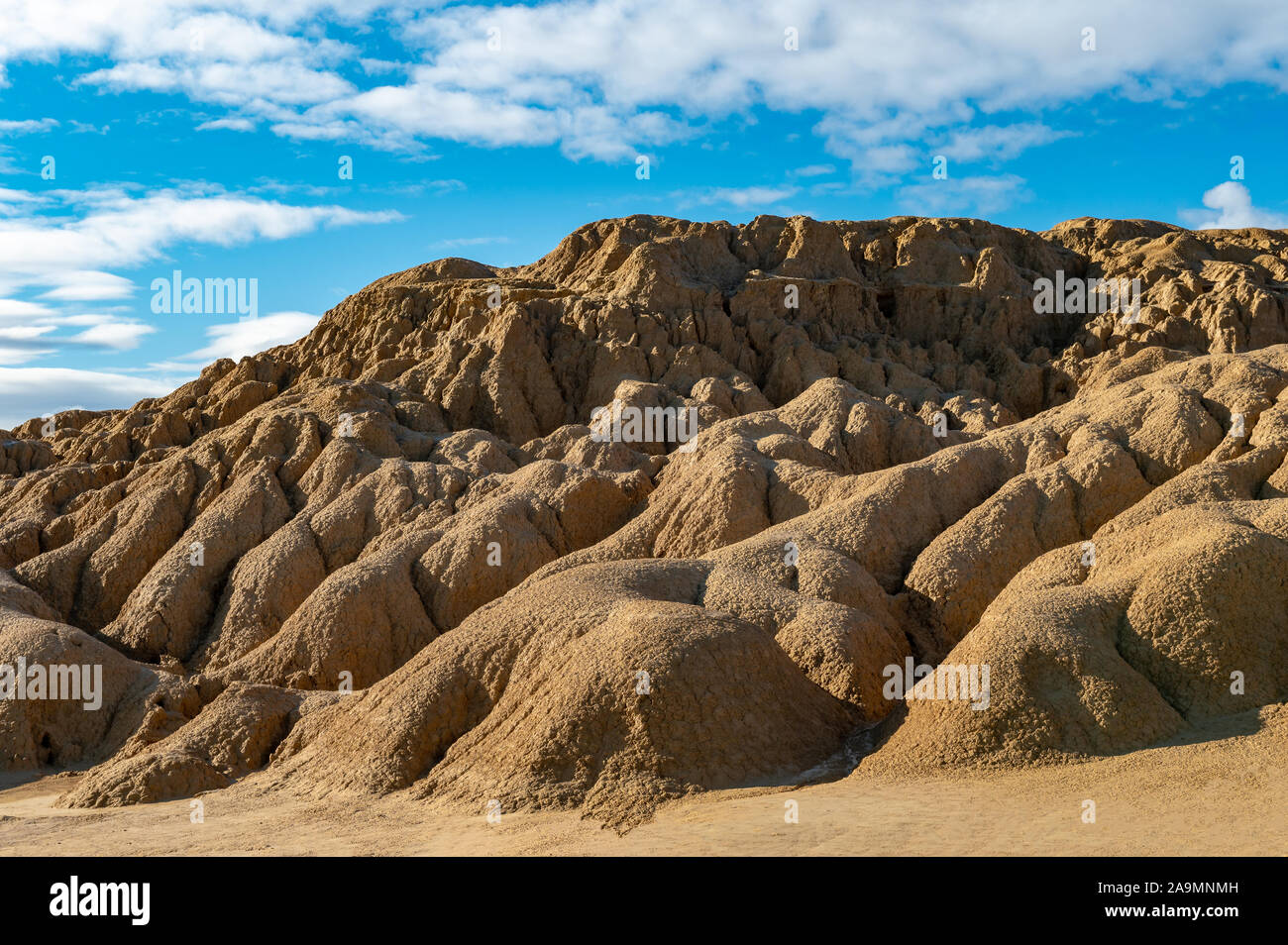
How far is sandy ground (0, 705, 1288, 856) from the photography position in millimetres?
11648

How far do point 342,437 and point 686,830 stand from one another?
22.5 meters

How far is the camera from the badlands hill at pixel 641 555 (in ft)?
50.3

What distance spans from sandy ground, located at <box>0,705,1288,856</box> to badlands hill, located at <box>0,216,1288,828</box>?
0.53m

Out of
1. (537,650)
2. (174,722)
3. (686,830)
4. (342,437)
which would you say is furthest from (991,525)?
(342,437)

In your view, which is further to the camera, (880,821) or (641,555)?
(641,555)

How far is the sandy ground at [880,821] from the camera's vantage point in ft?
38.2

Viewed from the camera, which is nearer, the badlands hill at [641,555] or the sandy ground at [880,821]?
the sandy ground at [880,821]

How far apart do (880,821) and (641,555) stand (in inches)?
490

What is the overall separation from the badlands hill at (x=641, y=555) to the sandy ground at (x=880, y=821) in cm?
53

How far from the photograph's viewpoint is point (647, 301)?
45.5m

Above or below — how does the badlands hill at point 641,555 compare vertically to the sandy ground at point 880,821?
above

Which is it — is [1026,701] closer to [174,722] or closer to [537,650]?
[537,650]

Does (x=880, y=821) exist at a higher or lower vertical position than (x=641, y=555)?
lower

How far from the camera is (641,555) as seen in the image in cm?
2450
